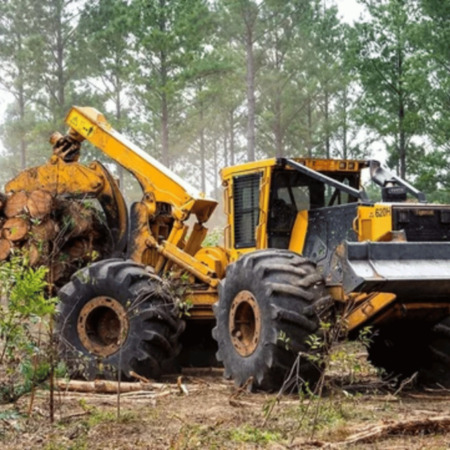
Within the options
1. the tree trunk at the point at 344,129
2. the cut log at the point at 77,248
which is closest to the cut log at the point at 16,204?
the cut log at the point at 77,248

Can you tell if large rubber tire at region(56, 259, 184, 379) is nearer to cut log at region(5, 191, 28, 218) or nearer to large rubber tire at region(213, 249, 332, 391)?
large rubber tire at region(213, 249, 332, 391)

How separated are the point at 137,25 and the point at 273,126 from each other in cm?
1072

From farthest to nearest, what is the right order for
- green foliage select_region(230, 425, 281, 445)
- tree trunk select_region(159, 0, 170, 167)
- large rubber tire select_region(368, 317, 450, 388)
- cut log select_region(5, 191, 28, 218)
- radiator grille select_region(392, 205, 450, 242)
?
tree trunk select_region(159, 0, 170, 167) < cut log select_region(5, 191, 28, 218) < large rubber tire select_region(368, 317, 450, 388) < radiator grille select_region(392, 205, 450, 242) < green foliage select_region(230, 425, 281, 445)

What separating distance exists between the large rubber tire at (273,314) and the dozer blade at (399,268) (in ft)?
1.76

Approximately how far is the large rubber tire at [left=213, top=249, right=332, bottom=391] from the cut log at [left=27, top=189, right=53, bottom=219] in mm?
3597

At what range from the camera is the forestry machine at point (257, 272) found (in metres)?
9.10

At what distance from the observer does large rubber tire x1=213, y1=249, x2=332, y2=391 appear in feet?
29.8

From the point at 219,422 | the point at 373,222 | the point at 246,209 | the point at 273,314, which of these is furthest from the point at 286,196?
the point at 219,422

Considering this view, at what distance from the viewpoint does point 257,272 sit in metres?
9.57

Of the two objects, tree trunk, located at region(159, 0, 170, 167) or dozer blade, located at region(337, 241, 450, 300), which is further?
tree trunk, located at region(159, 0, 170, 167)

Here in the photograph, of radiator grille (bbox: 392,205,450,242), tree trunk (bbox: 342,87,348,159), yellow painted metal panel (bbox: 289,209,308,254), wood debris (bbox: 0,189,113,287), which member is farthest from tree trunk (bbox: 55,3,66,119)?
radiator grille (bbox: 392,205,450,242)

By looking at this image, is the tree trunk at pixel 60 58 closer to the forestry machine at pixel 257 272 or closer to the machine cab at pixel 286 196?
the forestry machine at pixel 257 272

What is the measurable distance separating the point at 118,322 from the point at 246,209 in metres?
2.27

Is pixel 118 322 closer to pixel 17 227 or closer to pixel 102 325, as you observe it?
pixel 102 325
